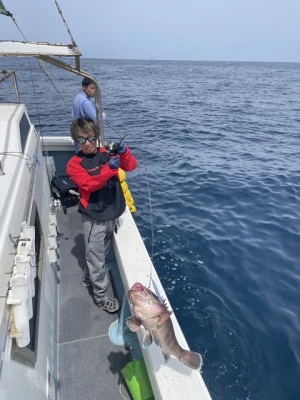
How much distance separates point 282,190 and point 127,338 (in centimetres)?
820

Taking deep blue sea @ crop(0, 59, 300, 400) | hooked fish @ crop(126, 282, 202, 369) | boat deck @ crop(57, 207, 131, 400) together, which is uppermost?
hooked fish @ crop(126, 282, 202, 369)

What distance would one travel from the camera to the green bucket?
3.01 m

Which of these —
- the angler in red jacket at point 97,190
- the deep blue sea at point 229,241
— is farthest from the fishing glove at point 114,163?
the deep blue sea at point 229,241

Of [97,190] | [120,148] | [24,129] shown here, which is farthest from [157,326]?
[24,129]

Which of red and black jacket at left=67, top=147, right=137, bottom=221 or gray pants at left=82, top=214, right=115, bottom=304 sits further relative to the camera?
gray pants at left=82, top=214, right=115, bottom=304

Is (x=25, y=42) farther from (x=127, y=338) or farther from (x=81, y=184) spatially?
(x=127, y=338)

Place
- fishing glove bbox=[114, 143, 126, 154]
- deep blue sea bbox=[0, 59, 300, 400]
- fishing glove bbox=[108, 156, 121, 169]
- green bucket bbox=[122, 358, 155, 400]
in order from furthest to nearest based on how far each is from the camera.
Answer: deep blue sea bbox=[0, 59, 300, 400] < fishing glove bbox=[114, 143, 126, 154] < fishing glove bbox=[108, 156, 121, 169] < green bucket bbox=[122, 358, 155, 400]

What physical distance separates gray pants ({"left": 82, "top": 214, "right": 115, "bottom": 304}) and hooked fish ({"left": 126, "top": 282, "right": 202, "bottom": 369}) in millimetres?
1286

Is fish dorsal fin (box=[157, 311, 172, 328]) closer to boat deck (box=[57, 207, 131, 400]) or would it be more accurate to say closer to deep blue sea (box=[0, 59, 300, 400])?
boat deck (box=[57, 207, 131, 400])

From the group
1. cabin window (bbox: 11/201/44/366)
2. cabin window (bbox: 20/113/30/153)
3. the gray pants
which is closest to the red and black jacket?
the gray pants

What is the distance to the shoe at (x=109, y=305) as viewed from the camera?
4.18 meters

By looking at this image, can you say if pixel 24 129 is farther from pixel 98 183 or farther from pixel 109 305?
pixel 109 305

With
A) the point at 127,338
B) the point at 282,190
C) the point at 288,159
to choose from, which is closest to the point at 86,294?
the point at 127,338

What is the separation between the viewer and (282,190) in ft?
32.9
